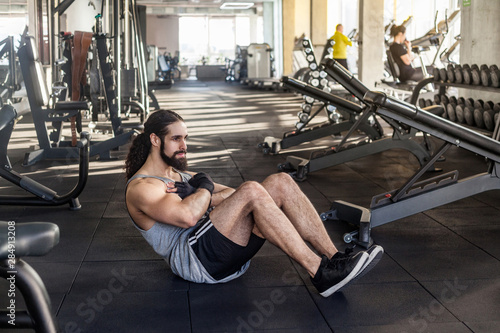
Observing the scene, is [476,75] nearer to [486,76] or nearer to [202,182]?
[486,76]

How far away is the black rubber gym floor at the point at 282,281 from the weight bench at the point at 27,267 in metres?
0.52

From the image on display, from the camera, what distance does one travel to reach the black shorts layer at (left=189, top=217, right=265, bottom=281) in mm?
2246

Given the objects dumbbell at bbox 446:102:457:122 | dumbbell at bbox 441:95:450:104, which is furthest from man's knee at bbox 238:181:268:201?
dumbbell at bbox 441:95:450:104

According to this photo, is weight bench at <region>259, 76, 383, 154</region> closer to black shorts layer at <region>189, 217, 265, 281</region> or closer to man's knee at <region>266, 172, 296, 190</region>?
man's knee at <region>266, 172, 296, 190</region>

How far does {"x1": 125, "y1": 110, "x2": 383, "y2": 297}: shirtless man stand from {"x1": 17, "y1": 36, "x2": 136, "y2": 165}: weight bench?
2613 millimetres

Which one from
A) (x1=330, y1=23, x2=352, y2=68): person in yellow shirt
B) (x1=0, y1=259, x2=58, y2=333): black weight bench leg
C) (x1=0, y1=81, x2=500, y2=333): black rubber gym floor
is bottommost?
(x1=0, y1=81, x2=500, y2=333): black rubber gym floor

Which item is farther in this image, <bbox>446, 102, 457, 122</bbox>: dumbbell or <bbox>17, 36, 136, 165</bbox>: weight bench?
<bbox>446, 102, 457, 122</bbox>: dumbbell

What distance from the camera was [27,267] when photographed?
1480mm

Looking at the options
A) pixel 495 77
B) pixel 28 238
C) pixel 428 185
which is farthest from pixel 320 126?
pixel 28 238

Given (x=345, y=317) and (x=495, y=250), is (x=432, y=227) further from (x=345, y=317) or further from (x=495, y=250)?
(x=345, y=317)

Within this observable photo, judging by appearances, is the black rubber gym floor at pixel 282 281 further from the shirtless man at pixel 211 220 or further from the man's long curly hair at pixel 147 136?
the man's long curly hair at pixel 147 136

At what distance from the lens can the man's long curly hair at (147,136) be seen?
7.84 ft

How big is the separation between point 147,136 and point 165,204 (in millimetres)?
343

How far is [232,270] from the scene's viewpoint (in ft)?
7.86
